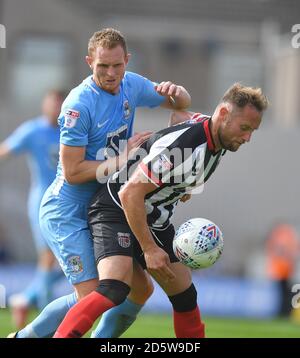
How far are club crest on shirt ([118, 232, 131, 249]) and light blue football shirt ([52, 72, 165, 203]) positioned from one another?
0.43 meters

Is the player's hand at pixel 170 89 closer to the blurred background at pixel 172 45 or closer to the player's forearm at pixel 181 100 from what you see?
the player's forearm at pixel 181 100

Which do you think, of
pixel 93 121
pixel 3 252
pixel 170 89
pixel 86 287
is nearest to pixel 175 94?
pixel 170 89

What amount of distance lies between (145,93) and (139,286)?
4.76 feet

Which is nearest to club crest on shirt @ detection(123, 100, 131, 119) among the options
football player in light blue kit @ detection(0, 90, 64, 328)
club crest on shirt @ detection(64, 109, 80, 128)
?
club crest on shirt @ detection(64, 109, 80, 128)

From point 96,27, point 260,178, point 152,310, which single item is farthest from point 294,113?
point 152,310

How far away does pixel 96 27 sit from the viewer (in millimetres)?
27453

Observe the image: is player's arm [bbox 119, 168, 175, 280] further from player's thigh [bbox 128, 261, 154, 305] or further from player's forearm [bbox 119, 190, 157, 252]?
player's thigh [bbox 128, 261, 154, 305]

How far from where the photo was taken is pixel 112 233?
6473 millimetres

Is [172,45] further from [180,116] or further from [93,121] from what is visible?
[93,121]

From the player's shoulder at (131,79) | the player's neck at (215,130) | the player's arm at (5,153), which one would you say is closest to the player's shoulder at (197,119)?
the player's neck at (215,130)

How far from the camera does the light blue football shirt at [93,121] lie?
21.2 ft

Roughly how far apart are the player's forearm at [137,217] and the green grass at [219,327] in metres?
3.21

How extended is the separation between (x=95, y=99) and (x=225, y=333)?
4.74 m
